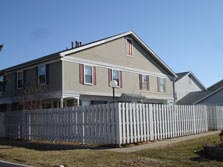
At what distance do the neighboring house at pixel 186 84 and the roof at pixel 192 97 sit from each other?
2.50 feet

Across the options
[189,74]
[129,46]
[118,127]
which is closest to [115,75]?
[129,46]

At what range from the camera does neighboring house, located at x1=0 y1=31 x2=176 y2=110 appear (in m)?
22.8

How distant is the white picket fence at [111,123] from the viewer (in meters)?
14.0

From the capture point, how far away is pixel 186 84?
45.8 metres

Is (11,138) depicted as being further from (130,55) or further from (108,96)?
(130,55)

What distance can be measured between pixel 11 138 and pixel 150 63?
15.0 m

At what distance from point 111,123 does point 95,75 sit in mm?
11087

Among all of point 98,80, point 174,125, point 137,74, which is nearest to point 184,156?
point 174,125

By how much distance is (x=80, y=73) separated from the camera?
23.6 meters

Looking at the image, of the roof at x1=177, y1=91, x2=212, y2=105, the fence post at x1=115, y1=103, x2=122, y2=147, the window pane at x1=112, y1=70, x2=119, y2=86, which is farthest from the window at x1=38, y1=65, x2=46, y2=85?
the roof at x1=177, y1=91, x2=212, y2=105

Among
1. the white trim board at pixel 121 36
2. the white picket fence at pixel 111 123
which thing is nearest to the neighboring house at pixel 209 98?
the white trim board at pixel 121 36

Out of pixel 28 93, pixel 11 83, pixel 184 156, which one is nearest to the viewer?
pixel 184 156

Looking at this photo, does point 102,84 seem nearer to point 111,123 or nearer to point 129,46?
point 129,46

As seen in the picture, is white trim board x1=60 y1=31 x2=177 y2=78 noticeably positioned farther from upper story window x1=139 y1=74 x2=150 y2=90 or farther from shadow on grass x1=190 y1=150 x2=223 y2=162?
shadow on grass x1=190 y1=150 x2=223 y2=162
